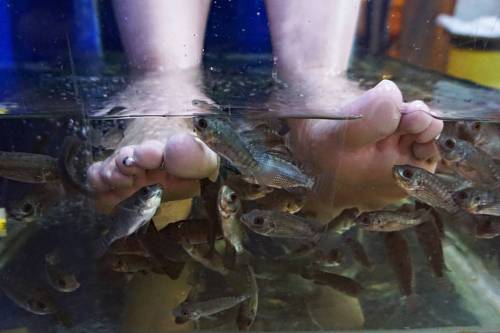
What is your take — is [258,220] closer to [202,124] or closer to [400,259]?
[202,124]

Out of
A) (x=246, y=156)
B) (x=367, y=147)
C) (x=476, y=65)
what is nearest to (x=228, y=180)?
(x=246, y=156)

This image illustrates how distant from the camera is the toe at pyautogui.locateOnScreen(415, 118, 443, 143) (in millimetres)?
1755

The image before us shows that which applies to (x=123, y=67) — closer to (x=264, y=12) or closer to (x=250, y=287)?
(x=264, y=12)

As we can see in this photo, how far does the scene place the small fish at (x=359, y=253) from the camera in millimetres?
2043

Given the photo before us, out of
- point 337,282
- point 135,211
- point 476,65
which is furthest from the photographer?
point 476,65

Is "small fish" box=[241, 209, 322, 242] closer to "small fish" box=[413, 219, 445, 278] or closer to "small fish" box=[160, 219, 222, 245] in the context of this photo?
"small fish" box=[160, 219, 222, 245]

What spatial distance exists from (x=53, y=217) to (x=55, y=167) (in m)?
0.25

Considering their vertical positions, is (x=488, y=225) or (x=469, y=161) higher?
(x=469, y=161)

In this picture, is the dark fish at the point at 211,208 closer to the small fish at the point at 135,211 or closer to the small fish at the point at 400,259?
the small fish at the point at 135,211

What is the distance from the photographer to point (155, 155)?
164 cm

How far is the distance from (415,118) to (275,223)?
0.62 meters

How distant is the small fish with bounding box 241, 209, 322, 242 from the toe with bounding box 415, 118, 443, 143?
1.74 feet

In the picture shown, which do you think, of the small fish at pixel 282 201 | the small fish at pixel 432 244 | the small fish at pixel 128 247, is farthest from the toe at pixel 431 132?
the small fish at pixel 128 247

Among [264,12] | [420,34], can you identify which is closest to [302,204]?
[264,12]
